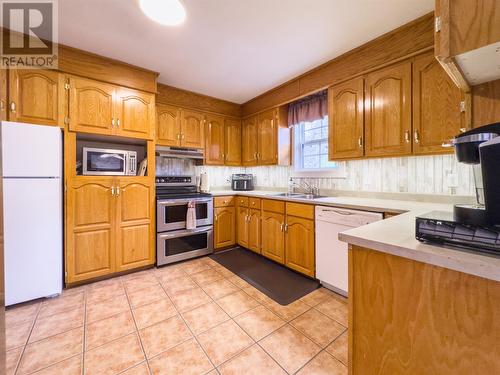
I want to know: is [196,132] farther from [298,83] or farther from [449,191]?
[449,191]

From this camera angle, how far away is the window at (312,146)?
2.87 meters

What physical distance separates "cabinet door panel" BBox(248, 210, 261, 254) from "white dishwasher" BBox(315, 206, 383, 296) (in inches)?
36.8

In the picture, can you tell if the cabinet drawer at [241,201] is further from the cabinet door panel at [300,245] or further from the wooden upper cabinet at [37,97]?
the wooden upper cabinet at [37,97]

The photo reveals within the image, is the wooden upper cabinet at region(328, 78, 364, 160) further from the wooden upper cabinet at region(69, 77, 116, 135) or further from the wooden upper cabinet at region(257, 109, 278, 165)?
the wooden upper cabinet at region(69, 77, 116, 135)

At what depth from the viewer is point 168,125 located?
301cm

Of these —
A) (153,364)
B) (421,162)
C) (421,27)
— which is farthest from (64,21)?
(421,162)

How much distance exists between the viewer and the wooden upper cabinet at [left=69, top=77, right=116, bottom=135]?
2.16m

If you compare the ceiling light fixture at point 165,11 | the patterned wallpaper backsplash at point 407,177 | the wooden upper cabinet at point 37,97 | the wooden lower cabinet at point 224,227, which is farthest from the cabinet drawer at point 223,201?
the ceiling light fixture at point 165,11

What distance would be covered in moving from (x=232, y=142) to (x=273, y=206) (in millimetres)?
1540

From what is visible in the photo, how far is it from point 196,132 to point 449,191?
3.01 metres

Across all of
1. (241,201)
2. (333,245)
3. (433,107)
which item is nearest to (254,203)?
(241,201)

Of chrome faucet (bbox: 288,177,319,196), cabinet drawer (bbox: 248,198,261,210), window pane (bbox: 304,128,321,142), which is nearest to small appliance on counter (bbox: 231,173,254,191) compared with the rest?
cabinet drawer (bbox: 248,198,261,210)

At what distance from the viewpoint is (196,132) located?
10.7 feet

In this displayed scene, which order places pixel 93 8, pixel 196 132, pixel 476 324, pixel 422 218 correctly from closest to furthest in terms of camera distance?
pixel 476 324, pixel 422 218, pixel 93 8, pixel 196 132
